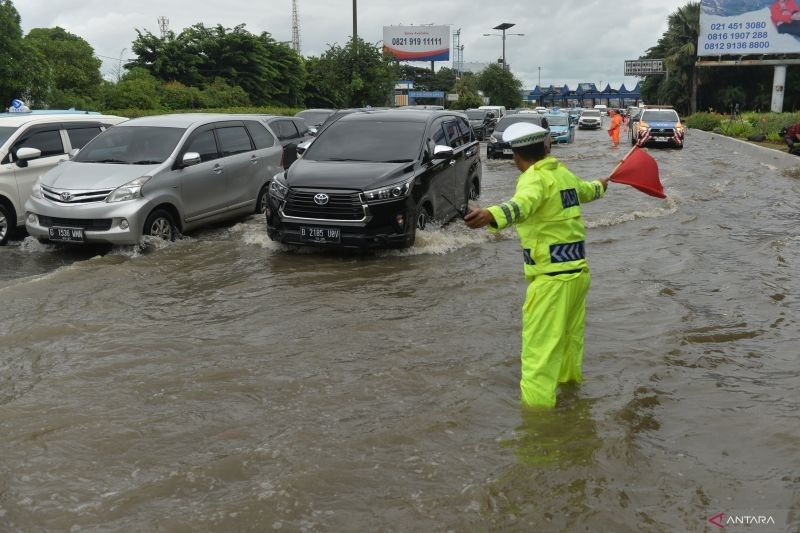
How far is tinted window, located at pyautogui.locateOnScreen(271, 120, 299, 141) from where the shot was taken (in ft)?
47.0

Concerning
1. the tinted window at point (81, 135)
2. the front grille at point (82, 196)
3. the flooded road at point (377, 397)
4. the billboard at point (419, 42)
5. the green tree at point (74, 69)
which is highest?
the billboard at point (419, 42)

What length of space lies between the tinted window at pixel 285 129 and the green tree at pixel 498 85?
65.1 m

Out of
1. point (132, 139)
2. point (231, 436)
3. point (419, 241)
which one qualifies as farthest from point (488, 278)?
point (132, 139)

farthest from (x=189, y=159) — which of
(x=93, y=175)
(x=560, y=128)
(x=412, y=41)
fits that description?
(x=412, y=41)

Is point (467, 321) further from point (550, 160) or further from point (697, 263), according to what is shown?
point (697, 263)

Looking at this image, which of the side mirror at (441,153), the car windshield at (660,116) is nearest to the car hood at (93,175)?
the side mirror at (441,153)

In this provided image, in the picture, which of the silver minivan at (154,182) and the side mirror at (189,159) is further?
the side mirror at (189,159)

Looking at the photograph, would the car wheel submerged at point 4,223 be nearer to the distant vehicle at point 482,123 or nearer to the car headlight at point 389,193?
the car headlight at point 389,193

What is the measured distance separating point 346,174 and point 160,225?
8.41ft

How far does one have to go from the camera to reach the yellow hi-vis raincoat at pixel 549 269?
4227mm

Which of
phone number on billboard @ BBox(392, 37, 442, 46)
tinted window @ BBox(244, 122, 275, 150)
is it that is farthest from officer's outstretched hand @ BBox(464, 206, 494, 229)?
phone number on billboard @ BBox(392, 37, 442, 46)

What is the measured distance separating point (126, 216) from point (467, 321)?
448cm

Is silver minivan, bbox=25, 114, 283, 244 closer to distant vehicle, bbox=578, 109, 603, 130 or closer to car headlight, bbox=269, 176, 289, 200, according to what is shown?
car headlight, bbox=269, 176, 289, 200

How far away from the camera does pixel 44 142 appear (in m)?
10.5
